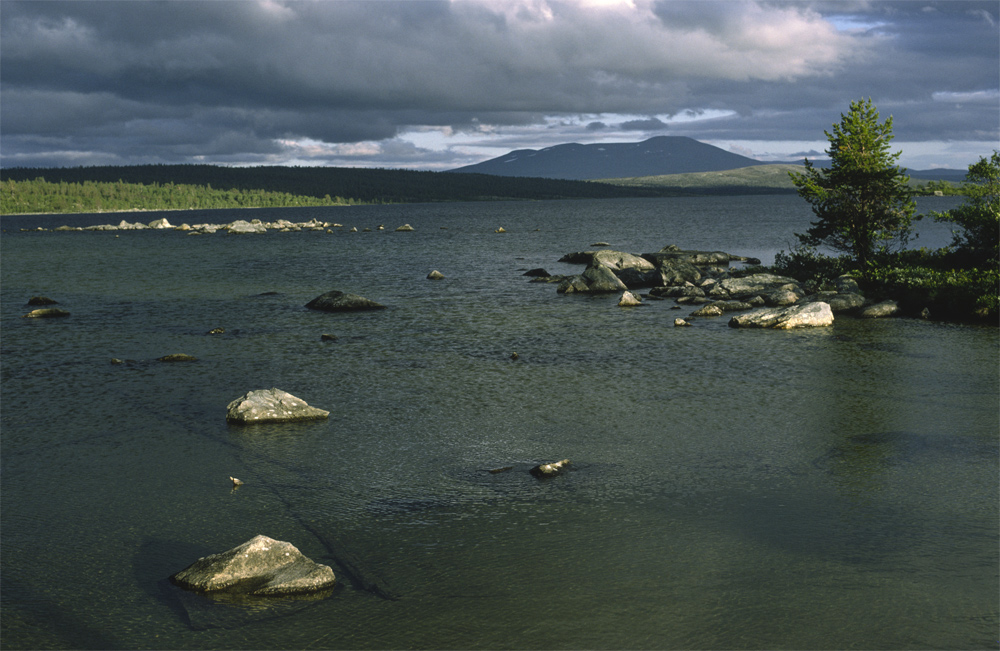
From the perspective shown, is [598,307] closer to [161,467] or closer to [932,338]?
[932,338]

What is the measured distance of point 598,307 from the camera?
1379 inches

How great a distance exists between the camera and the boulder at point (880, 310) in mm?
30469

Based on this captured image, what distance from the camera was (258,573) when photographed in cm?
919

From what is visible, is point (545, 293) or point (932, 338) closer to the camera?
point (932, 338)

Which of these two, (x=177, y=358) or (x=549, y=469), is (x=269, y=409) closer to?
(x=549, y=469)

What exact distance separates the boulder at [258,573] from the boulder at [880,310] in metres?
27.4

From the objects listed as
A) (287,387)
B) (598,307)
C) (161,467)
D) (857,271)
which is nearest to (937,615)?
(161,467)

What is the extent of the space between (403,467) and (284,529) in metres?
3.05

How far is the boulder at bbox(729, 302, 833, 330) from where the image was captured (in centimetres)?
2831

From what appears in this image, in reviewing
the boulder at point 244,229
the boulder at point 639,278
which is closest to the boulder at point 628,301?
the boulder at point 639,278

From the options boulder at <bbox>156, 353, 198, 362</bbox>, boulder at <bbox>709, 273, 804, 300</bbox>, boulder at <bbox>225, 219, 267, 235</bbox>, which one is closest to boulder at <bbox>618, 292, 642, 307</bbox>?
boulder at <bbox>709, 273, 804, 300</bbox>

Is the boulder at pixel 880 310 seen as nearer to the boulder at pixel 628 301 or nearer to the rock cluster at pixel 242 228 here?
the boulder at pixel 628 301

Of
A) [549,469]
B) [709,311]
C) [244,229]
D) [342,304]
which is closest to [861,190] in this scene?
[709,311]

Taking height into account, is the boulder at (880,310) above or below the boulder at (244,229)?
below
